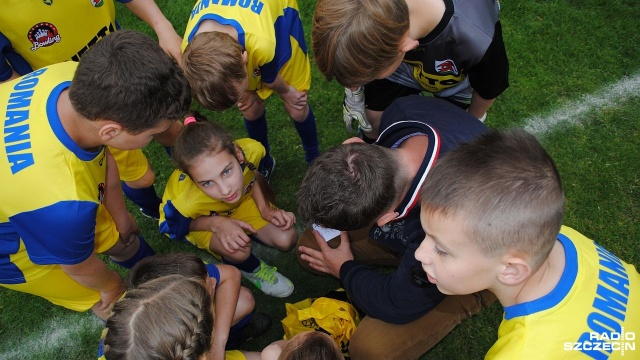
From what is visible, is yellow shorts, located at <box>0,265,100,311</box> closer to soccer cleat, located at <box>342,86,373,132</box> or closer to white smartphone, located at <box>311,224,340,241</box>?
white smartphone, located at <box>311,224,340,241</box>

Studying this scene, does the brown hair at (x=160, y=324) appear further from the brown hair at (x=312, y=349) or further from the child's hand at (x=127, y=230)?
the child's hand at (x=127, y=230)

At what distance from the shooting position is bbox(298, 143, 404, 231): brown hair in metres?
1.95

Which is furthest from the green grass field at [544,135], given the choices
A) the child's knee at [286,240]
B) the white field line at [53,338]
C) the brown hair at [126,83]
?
the brown hair at [126,83]

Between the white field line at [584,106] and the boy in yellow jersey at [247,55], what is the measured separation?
1.80 m

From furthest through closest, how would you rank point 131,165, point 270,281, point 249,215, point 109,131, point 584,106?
point 584,106 < point 249,215 < point 270,281 < point 131,165 < point 109,131

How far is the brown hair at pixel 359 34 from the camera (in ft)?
6.67

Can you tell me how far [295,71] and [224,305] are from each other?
1508 millimetres

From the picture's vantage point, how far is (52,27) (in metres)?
2.50

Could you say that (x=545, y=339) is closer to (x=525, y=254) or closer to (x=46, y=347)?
(x=525, y=254)

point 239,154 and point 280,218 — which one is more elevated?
point 239,154

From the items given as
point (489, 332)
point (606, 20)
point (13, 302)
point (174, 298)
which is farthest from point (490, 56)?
point (13, 302)

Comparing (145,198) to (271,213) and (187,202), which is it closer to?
(187,202)

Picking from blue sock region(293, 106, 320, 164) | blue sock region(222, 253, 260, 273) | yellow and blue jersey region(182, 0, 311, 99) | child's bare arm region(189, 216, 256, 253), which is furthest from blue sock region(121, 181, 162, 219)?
blue sock region(293, 106, 320, 164)

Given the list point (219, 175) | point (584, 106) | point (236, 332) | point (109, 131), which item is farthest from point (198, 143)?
point (584, 106)
